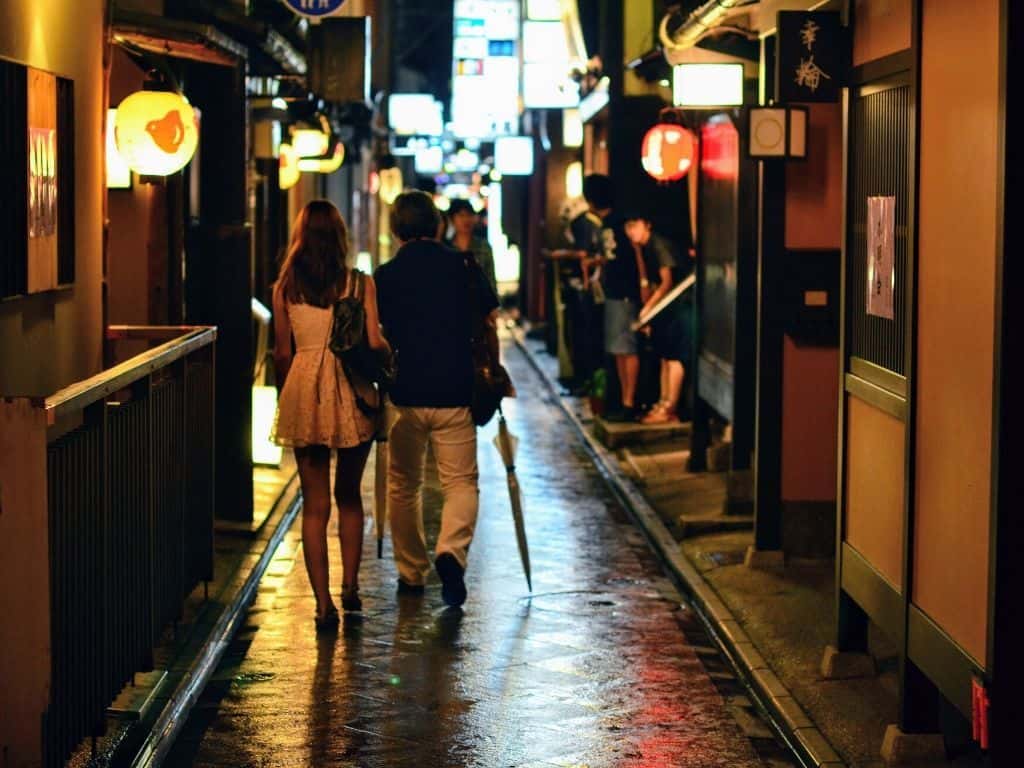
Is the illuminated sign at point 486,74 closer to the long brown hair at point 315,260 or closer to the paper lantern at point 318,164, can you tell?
the paper lantern at point 318,164

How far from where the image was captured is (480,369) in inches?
447

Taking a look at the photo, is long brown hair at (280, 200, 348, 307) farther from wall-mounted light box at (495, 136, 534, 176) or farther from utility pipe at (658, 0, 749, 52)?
wall-mounted light box at (495, 136, 534, 176)

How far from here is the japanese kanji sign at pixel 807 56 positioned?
10047 millimetres

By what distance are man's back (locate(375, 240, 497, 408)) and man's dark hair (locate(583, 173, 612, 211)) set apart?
8933 mm

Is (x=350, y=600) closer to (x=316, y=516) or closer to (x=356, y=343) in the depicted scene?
(x=316, y=516)

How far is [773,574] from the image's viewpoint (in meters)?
12.1

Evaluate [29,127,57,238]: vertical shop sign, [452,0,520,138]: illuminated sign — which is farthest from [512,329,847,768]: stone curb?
[452,0,520,138]: illuminated sign

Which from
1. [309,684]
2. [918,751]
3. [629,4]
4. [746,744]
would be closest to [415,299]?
[309,684]

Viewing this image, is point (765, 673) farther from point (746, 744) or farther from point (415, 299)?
point (415, 299)

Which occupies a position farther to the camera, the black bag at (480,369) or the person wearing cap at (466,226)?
the person wearing cap at (466,226)

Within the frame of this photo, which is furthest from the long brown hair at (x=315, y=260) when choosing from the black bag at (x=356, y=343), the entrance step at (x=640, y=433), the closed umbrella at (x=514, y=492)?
the entrance step at (x=640, y=433)

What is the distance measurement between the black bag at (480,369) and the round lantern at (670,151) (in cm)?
687

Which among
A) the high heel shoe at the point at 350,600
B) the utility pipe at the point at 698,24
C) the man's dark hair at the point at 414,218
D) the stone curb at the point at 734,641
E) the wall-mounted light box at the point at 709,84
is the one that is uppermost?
the utility pipe at the point at 698,24

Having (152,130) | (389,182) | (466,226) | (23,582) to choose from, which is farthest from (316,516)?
(389,182)
